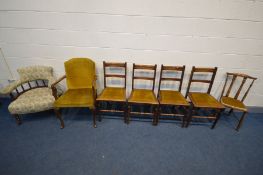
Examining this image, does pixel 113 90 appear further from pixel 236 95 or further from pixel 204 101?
pixel 236 95

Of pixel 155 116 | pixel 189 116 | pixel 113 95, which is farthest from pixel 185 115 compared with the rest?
pixel 113 95

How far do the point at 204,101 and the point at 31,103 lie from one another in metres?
2.49

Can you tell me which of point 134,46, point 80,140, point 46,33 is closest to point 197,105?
point 134,46

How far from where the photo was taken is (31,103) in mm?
2029

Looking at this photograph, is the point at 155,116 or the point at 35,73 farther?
the point at 35,73

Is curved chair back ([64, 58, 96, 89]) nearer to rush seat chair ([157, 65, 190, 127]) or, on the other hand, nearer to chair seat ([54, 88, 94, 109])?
chair seat ([54, 88, 94, 109])

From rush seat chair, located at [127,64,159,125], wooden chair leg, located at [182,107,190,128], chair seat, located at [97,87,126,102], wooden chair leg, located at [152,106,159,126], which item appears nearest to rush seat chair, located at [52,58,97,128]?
chair seat, located at [97,87,126,102]

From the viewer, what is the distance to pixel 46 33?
2.23 m

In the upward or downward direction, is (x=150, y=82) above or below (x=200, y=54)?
below

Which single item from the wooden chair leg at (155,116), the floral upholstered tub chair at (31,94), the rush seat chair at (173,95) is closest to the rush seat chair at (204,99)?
the rush seat chair at (173,95)

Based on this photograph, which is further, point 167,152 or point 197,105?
point 197,105

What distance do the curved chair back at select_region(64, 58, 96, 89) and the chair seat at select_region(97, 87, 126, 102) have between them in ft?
0.98

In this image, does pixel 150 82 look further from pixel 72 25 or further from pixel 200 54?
pixel 72 25

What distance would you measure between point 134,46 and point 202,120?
1670mm
